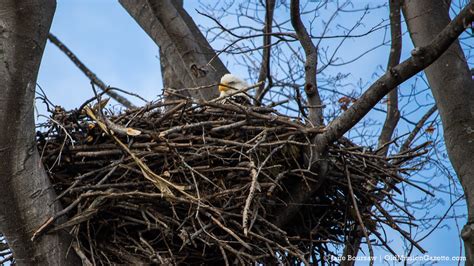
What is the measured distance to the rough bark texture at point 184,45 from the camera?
18.5 ft

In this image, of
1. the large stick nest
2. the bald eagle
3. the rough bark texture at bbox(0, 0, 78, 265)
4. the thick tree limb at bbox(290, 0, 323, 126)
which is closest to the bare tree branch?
the bald eagle

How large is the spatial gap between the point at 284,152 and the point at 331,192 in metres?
0.45

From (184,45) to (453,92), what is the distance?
217cm

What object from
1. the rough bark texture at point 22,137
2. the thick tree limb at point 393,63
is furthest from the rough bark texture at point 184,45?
the rough bark texture at point 22,137

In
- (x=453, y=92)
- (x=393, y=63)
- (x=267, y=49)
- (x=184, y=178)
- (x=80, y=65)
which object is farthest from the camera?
(x=80, y=65)

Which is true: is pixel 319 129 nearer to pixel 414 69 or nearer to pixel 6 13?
pixel 414 69

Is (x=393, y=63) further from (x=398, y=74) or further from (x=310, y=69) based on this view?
(x=398, y=74)

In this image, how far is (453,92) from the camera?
14.7ft

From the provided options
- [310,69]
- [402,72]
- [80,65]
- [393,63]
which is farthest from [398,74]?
[80,65]

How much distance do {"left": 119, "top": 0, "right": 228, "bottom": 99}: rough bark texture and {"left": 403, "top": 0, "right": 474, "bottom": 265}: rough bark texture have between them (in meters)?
1.55

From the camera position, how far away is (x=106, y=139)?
394cm

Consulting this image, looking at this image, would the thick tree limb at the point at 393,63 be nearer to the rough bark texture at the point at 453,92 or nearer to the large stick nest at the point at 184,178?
the rough bark texture at the point at 453,92

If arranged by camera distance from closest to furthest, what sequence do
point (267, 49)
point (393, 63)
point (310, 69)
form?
point (310, 69) < point (267, 49) < point (393, 63)

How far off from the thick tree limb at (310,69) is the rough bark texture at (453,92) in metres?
0.83
